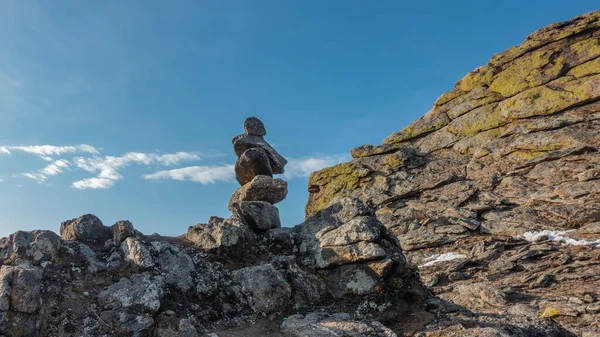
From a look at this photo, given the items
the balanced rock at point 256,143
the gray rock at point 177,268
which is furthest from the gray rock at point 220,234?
the balanced rock at point 256,143

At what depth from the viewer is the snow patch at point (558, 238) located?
84.1 feet

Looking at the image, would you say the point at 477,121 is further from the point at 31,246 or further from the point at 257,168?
the point at 31,246

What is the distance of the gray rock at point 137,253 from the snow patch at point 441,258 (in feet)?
74.9

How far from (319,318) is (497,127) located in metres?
37.6

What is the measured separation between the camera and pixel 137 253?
12234 mm

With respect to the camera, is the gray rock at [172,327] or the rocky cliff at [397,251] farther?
the rocky cliff at [397,251]

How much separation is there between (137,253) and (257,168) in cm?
1255

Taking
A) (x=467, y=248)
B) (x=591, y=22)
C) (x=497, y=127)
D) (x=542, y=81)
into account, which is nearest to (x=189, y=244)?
(x=467, y=248)

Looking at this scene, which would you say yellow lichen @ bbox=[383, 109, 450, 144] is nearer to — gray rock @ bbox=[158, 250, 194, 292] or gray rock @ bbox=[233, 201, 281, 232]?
gray rock @ bbox=[233, 201, 281, 232]

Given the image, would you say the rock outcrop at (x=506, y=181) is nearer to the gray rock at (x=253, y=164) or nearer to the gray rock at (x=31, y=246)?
the gray rock at (x=253, y=164)

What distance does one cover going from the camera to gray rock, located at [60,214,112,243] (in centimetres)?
1346

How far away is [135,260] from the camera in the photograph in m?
12.1

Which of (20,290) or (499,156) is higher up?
(499,156)

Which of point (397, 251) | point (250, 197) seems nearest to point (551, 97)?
point (397, 251)
